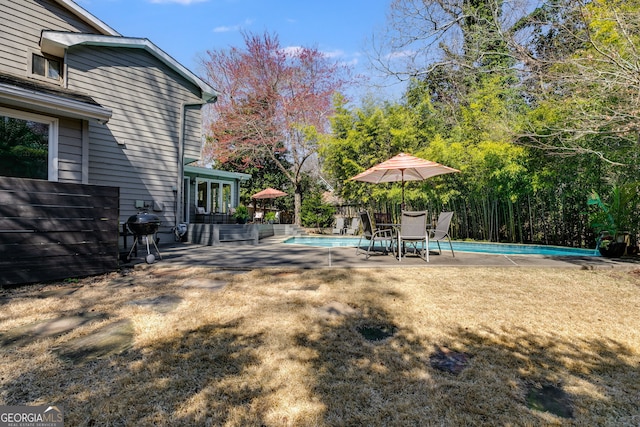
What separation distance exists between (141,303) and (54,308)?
771 millimetres

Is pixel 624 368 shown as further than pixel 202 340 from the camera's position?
No

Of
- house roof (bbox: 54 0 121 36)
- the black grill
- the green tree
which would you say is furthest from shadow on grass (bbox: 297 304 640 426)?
the green tree

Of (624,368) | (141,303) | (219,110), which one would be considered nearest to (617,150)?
(624,368)

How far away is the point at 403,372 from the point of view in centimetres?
202

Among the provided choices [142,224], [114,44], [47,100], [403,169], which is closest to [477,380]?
[403,169]

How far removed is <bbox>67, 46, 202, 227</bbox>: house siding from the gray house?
0.02 meters

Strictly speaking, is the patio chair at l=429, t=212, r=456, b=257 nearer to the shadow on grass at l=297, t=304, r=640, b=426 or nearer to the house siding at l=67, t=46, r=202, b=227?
the shadow on grass at l=297, t=304, r=640, b=426

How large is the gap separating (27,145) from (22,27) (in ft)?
9.03

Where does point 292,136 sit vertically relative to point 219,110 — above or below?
below

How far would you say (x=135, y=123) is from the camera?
811 cm

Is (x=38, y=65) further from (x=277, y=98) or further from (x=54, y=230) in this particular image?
(x=277, y=98)

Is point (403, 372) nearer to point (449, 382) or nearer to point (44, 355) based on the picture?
point (449, 382)

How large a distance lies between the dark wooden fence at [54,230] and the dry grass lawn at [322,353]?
0.28 meters

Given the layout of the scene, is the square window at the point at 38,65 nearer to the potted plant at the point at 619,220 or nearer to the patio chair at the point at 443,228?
the patio chair at the point at 443,228
